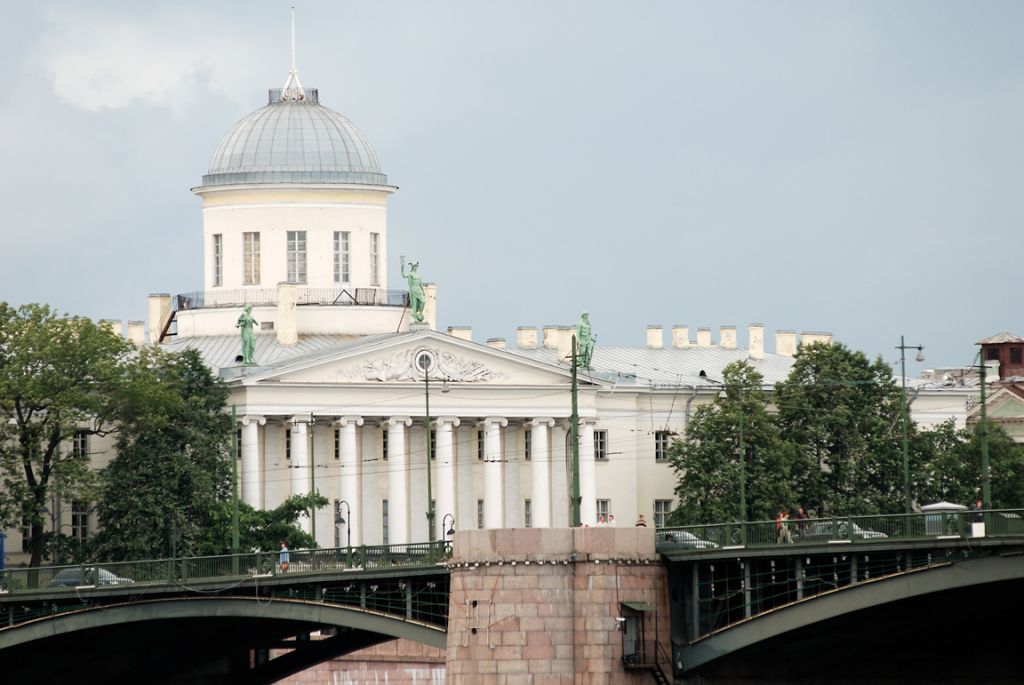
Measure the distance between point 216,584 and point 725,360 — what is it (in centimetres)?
5600

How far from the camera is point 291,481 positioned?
116250mm

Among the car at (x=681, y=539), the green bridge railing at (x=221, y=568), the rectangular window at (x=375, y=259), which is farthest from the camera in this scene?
the rectangular window at (x=375, y=259)

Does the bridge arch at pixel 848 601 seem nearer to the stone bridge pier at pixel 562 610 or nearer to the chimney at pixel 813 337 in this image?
the stone bridge pier at pixel 562 610

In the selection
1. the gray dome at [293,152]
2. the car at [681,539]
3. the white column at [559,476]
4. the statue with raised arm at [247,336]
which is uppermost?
the gray dome at [293,152]

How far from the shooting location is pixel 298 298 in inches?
4887

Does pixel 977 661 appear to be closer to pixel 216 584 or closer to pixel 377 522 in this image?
pixel 216 584

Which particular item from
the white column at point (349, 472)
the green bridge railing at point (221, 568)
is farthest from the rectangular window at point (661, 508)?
the green bridge railing at point (221, 568)

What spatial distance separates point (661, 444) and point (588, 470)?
5104mm

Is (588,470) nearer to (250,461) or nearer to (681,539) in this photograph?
(250,461)

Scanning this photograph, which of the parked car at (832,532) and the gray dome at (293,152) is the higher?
the gray dome at (293,152)

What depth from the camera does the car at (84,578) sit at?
82000 millimetres

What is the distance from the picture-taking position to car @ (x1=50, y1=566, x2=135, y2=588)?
82000 mm

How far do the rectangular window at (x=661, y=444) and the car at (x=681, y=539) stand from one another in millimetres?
53340

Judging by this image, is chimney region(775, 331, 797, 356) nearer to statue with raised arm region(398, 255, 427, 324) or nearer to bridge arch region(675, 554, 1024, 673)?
statue with raised arm region(398, 255, 427, 324)
